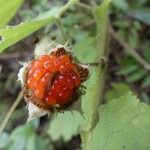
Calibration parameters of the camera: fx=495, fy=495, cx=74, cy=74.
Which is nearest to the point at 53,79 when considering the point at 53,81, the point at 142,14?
the point at 53,81

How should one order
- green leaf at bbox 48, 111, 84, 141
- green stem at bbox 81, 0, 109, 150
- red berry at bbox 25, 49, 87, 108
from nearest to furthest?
red berry at bbox 25, 49, 87, 108
green stem at bbox 81, 0, 109, 150
green leaf at bbox 48, 111, 84, 141

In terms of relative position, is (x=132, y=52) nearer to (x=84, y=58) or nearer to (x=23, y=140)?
(x=84, y=58)

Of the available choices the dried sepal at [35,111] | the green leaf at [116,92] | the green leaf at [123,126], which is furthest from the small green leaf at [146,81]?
the dried sepal at [35,111]

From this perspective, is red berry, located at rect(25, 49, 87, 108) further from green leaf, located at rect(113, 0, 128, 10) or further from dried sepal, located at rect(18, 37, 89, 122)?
green leaf, located at rect(113, 0, 128, 10)

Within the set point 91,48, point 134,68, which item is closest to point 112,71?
point 134,68

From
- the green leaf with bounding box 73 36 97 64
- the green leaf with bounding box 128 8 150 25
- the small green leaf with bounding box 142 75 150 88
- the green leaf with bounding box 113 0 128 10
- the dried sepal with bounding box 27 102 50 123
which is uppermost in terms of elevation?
the dried sepal with bounding box 27 102 50 123

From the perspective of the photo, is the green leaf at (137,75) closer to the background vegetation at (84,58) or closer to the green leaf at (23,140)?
the background vegetation at (84,58)

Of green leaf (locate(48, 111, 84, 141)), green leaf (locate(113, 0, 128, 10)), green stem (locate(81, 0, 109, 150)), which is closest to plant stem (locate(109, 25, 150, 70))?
green leaf (locate(113, 0, 128, 10))

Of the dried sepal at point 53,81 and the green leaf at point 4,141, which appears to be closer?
the dried sepal at point 53,81
